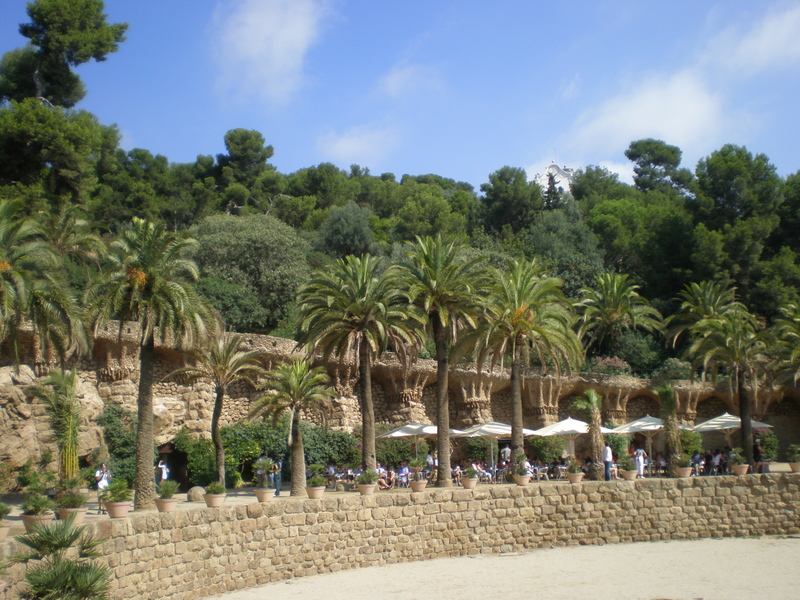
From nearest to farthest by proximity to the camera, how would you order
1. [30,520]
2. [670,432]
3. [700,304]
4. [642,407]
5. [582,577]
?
1. [30,520]
2. [582,577]
3. [670,432]
4. [642,407]
5. [700,304]

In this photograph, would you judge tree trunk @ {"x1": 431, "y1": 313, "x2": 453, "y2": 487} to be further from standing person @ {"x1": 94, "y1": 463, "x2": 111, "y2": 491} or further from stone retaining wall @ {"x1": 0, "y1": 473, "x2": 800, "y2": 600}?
standing person @ {"x1": 94, "y1": 463, "x2": 111, "y2": 491}

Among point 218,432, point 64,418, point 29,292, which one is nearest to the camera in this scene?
point 29,292

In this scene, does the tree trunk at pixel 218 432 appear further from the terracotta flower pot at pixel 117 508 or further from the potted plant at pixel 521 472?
the terracotta flower pot at pixel 117 508

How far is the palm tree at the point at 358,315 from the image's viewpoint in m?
21.7

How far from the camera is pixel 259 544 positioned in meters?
15.2

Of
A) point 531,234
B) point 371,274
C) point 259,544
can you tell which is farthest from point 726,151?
point 259,544

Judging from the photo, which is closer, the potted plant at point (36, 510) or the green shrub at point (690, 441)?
the potted plant at point (36, 510)

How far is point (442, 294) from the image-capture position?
2147 centimetres

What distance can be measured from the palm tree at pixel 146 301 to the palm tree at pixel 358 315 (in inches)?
180

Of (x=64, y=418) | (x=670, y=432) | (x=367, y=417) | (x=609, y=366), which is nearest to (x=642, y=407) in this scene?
(x=609, y=366)

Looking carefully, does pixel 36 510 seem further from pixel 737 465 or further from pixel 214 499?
pixel 737 465

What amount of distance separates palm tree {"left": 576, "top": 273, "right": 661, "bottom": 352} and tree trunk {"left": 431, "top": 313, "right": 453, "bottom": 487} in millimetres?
20964

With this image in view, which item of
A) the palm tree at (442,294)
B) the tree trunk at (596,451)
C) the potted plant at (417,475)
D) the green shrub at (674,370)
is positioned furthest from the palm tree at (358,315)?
the green shrub at (674,370)

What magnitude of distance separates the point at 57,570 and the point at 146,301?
30.5 feet
